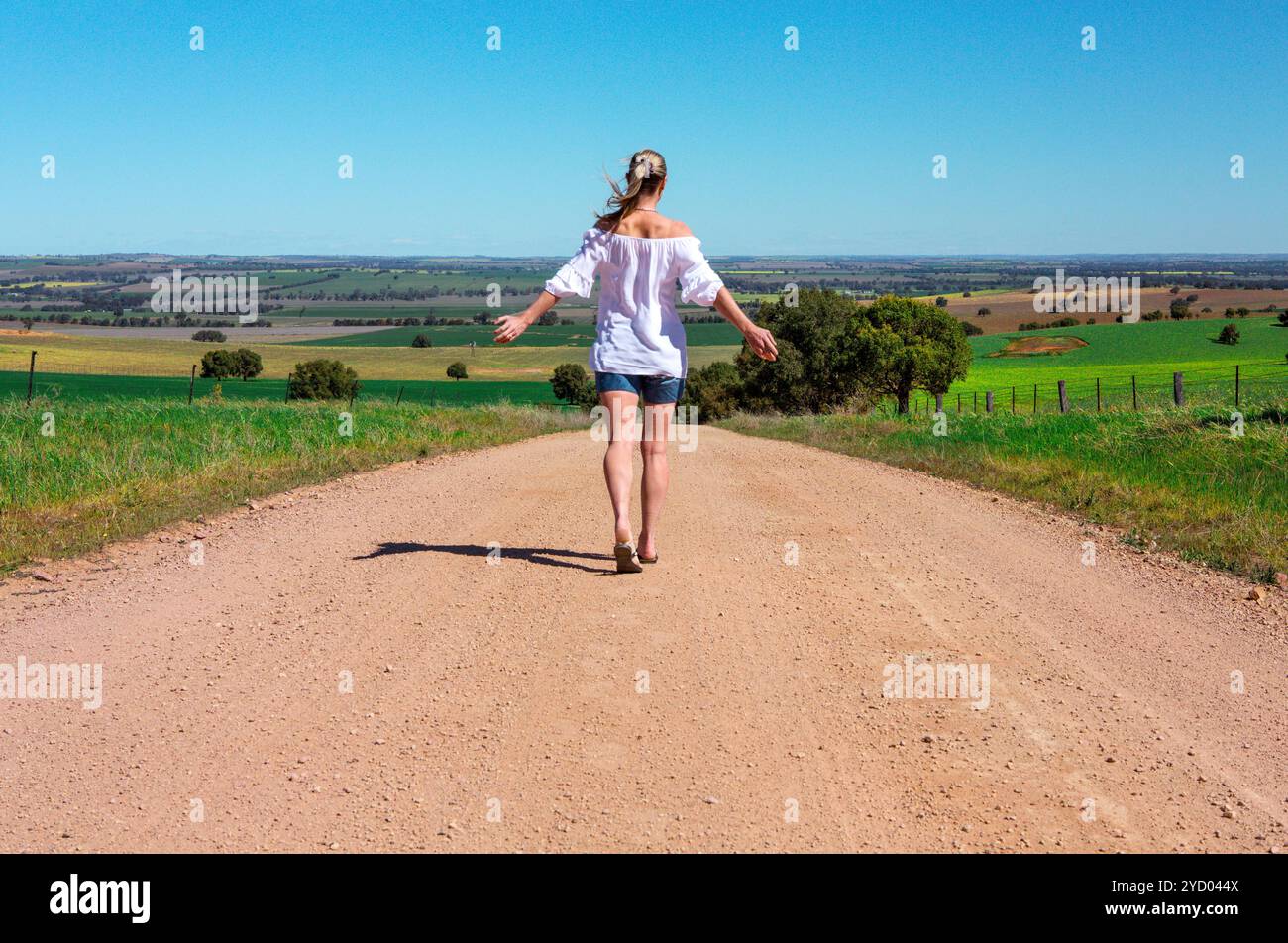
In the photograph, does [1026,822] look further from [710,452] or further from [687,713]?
[710,452]

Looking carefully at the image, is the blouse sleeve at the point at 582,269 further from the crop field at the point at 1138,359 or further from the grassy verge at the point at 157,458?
the crop field at the point at 1138,359

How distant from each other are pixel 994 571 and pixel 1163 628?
143 centimetres

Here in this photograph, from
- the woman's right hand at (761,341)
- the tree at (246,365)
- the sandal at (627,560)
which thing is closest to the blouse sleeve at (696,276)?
the woman's right hand at (761,341)

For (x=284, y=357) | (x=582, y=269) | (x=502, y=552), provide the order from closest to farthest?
1. (x=582, y=269)
2. (x=502, y=552)
3. (x=284, y=357)

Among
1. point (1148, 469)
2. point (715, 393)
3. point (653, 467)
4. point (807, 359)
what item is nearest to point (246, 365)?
point (715, 393)

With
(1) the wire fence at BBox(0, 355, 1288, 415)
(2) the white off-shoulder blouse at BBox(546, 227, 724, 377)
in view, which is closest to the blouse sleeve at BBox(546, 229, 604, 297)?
(2) the white off-shoulder blouse at BBox(546, 227, 724, 377)

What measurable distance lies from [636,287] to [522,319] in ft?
2.43

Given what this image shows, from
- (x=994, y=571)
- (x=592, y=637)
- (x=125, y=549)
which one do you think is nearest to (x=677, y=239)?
(x=592, y=637)

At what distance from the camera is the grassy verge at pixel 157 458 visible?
29.5 feet

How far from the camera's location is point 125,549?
811 centimetres

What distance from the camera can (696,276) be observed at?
675 centimetres

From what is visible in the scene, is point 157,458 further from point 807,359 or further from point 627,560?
point 807,359

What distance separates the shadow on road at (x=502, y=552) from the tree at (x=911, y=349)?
5438cm

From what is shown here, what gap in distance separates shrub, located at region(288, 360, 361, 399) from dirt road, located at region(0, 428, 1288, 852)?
60.3 metres
